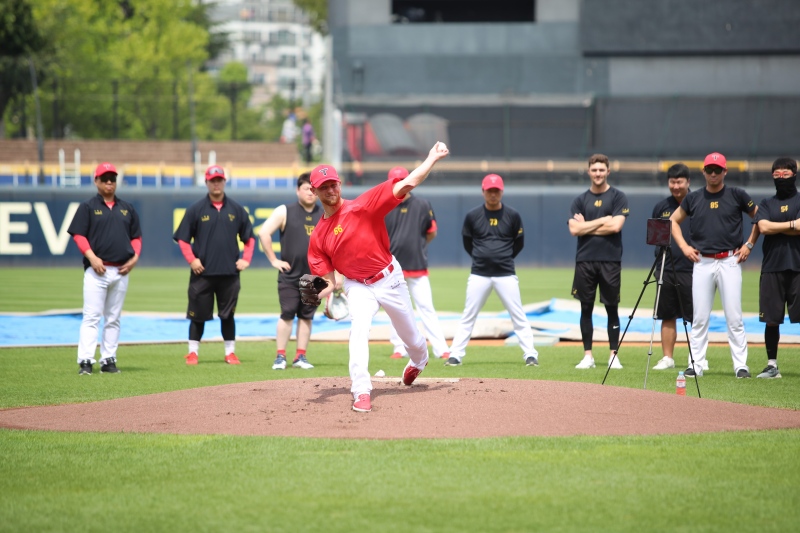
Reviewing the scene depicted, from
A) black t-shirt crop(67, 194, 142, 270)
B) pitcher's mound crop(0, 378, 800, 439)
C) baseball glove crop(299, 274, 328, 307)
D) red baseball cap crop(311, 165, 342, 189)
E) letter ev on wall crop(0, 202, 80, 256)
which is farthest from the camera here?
letter ev on wall crop(0, 202, 80, 256)

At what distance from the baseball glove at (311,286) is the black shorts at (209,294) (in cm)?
338

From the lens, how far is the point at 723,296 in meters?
9.95

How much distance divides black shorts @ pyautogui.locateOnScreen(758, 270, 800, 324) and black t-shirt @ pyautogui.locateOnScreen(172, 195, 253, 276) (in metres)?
5.60

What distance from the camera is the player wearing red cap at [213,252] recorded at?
11.1 m

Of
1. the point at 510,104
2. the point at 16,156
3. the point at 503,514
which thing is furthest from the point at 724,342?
the point at 16,156

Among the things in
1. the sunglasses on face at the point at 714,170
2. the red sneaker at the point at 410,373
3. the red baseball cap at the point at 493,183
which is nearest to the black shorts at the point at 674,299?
the sunglasses on face at the point at 714,170

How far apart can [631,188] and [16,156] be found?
2747cm

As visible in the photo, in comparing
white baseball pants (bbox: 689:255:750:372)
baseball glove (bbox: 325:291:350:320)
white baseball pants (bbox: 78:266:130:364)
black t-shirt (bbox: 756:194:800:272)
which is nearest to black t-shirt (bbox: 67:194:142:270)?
white baseball pants (bbox: 78:266:130:364)

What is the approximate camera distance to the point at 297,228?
11047mm

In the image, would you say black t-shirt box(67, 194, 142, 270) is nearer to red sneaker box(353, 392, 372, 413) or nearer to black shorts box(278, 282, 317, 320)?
black shorts box(278, 282, 317, 320)

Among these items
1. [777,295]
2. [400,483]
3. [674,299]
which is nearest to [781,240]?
[777,295]

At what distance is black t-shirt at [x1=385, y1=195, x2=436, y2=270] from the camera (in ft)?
38.1

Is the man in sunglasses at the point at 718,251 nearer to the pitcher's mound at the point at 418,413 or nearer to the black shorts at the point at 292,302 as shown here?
the pitcher's mound at the point at 418,413

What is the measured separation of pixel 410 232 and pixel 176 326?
17.1ft
